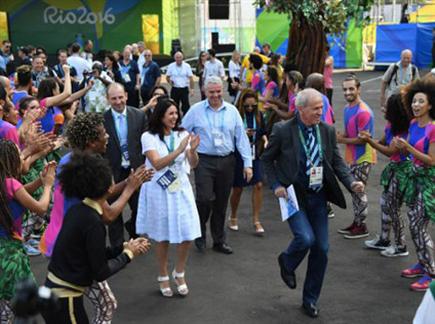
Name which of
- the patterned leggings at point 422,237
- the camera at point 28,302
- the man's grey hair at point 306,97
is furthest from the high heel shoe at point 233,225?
the camera at point 28,302

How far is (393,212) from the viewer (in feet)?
19.5

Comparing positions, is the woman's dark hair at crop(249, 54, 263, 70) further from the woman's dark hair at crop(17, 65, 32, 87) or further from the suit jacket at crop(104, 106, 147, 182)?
the suit jacket at crop(104, 106, 147, 182)

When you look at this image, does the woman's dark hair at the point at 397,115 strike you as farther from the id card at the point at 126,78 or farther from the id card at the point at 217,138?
the id card at the point at 126,78

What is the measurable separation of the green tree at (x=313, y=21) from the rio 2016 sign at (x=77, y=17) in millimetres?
20011

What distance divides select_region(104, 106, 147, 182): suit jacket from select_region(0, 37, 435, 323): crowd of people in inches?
0.5

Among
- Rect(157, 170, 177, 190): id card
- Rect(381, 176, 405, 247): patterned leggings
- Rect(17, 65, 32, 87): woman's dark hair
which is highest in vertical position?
Rect(17, 65, 32, 87): woman's dark hair

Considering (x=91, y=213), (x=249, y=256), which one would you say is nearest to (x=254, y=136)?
(x=249, y=256)

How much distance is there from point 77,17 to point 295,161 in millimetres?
24912

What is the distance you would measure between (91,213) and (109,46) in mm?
25707

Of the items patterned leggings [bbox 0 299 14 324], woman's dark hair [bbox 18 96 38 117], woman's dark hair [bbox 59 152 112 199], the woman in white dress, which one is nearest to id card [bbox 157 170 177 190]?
the woman in white dress

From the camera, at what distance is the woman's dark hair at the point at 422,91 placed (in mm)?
5090

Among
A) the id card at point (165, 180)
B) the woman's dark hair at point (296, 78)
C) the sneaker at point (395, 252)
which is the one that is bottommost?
the sneaker at point (395, 252)

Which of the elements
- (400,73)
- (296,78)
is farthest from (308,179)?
(400,73)

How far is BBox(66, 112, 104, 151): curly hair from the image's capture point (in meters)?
4.07
